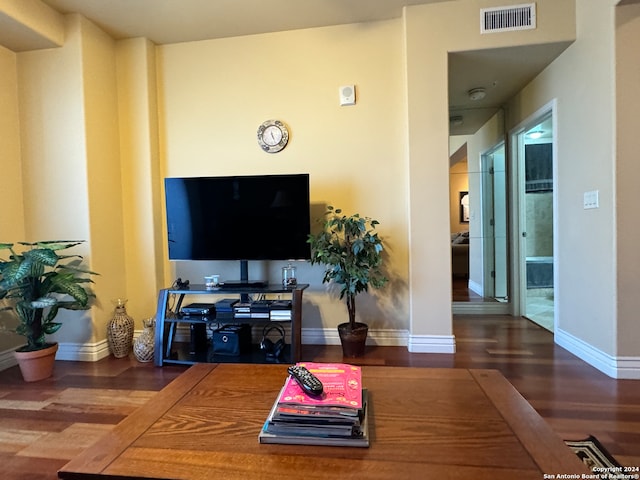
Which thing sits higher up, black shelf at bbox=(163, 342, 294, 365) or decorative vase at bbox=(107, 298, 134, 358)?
decorative vase at bbox=(107, 298, 134, 358)

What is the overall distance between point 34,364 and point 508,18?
13.8 feet

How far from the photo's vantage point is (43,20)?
2.61 metres

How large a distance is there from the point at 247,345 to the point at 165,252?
119 cm

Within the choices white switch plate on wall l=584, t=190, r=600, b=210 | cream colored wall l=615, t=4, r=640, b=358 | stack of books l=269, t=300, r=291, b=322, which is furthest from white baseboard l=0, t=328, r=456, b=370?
white switch plate on wall l=584, t=190, r=600, b=210

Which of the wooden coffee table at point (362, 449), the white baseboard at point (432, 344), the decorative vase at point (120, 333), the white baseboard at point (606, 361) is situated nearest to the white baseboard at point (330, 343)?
the white baseboard at point (432, 344)

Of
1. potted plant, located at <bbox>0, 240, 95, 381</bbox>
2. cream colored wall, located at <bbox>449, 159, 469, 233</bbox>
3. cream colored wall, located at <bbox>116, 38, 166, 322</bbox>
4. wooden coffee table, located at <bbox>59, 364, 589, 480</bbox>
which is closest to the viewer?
wooden coffee table, located at <bbox>59, 364, 589, 480</bbox>

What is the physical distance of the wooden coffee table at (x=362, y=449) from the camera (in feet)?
2.58

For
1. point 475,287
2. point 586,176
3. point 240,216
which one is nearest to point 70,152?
point 240,216

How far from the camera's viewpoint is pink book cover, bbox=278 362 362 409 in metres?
0.96

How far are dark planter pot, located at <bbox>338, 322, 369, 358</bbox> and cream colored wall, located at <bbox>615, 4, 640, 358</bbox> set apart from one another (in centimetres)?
166

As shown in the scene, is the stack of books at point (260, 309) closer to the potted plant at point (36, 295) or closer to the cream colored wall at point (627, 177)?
the potted plant at point (36, 295)

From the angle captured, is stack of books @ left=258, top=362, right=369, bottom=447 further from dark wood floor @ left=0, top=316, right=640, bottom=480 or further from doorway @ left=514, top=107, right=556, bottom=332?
doorway @ left=514, top=107, right=556, bottom=332

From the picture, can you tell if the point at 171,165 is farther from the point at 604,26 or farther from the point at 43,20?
the point at 604,26

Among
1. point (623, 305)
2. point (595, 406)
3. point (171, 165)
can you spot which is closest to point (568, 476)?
point (595, 406)
